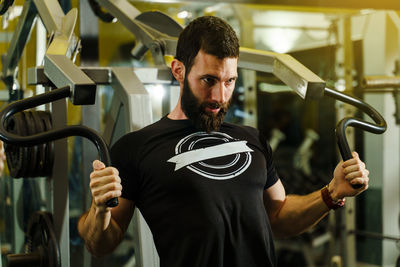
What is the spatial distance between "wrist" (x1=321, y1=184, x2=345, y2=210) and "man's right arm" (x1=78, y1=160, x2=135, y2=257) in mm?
591

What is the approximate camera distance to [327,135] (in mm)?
5520

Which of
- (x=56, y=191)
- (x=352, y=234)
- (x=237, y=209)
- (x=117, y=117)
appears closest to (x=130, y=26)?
(x=117, y=117)

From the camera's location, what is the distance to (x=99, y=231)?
1.32m

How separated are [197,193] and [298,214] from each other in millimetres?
405

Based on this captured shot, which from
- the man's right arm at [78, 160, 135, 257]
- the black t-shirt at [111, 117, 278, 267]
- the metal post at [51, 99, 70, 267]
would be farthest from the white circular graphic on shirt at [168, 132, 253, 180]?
the metal post at [51, 99, 70, 267]

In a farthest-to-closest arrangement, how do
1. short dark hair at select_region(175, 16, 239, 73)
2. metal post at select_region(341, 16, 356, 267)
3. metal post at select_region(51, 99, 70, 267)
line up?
metal post at select_region(341, 16, 356, 267)
metal post at select_region(51, 99, 70, 267)
short dark hair at select_region(175, 16, 239, 73)

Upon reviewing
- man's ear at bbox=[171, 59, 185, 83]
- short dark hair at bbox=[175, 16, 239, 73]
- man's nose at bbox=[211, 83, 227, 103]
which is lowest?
man's nose at bbox=[211, 83, 227, 103]

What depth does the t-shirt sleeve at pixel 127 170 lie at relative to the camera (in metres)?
1.42

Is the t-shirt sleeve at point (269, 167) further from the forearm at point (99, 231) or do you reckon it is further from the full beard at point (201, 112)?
the forearm at point (99, 231)

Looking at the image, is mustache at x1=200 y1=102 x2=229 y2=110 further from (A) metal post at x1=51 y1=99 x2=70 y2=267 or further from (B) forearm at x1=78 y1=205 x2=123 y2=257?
(A) metal post at x1=51 y1=99 x2=70 y2=267

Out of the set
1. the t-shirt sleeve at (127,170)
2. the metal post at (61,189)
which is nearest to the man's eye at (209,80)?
the t-shirt sleeve at (127,170)

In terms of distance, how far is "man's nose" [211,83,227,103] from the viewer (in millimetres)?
1394

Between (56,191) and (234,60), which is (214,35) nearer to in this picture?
(234,60)

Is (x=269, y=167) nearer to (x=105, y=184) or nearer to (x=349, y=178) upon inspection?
(x=349, y=178)
